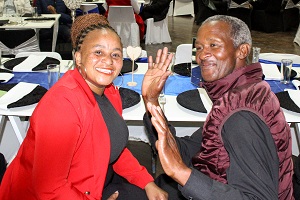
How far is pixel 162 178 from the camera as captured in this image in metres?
1.97

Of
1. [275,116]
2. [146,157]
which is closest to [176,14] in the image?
[146,157]

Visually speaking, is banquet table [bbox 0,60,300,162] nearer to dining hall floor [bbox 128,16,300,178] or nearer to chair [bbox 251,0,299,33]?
dining hall floor [bbox 128,16,300,178]

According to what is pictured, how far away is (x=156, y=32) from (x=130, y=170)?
198 inches

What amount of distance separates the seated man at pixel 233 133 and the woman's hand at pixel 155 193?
387mm

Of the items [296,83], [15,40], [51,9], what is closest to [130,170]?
[296,83]

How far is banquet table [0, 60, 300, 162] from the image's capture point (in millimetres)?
1989

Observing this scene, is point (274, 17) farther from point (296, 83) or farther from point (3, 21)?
point (296, 83)

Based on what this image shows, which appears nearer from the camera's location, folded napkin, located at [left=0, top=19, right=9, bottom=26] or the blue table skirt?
the blue table skirt

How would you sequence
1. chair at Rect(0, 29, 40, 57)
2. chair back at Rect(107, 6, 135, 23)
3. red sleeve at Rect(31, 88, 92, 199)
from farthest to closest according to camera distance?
chair back at Rect(107, 6, 135, 23)
chair at Rect(0, 29, 40, 57)
red sleeve at Rect(31, 88, 92, 199)

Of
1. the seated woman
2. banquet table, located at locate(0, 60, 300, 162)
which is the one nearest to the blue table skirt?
banquet table, located at locate(0, 60, 300, 162)

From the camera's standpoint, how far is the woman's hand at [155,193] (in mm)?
1777

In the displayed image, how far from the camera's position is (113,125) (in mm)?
1637

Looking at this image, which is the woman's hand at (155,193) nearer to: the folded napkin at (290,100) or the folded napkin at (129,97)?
the folded napkin at (129,97)

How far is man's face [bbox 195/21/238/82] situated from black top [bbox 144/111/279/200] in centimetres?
27
